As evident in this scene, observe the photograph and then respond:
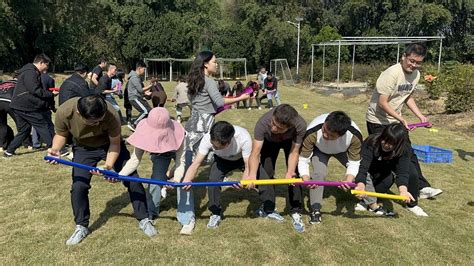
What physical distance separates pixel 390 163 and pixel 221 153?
6.43ft

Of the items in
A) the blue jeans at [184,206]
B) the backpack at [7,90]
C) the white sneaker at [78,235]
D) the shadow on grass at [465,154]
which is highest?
the backpack at [7,90]

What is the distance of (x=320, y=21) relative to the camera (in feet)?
157

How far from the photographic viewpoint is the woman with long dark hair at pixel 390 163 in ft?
13.8

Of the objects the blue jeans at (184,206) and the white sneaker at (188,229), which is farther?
the blue jeans at (184,206)

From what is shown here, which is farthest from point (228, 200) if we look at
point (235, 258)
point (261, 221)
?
point (235, 258)

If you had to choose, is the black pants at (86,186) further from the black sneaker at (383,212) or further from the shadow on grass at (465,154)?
the shadow on grass at (465,154)

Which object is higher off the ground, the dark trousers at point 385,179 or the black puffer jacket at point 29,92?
the black puffer jacket at point 29,92

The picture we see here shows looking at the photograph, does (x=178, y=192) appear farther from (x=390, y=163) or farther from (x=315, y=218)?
(x=390, y=163)

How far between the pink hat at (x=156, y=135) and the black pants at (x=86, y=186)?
28 centimetres

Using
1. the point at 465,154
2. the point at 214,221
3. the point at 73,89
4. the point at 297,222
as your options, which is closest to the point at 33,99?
the point at 73,89

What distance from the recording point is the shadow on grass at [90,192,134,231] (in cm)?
459

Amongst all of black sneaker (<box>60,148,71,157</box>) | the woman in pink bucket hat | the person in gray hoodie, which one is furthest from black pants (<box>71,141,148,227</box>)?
the person in gray hoodie

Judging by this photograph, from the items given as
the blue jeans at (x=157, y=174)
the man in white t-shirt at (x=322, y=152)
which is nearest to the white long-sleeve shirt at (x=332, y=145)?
the man in white t-shirt at (x=322, y=152)

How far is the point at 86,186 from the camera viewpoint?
407 cm
